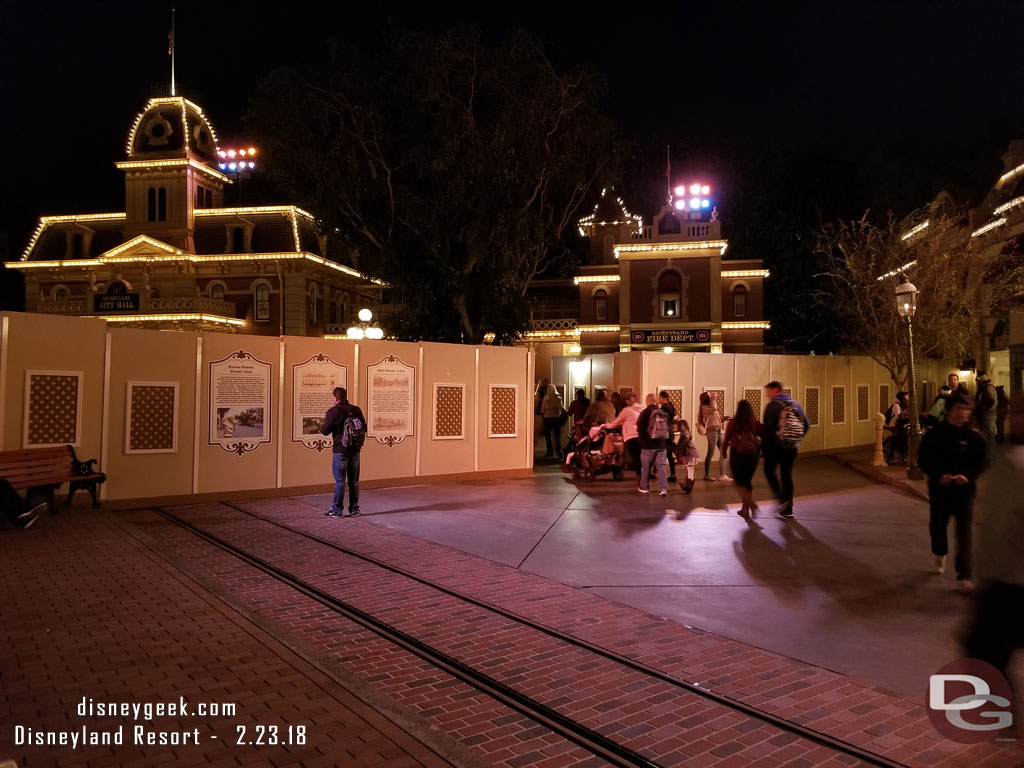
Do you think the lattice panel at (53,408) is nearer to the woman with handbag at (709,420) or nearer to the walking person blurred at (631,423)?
the walking person blurred at (631,423)

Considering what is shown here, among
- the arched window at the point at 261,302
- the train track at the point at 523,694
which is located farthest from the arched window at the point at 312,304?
the train track at the point at 523,694

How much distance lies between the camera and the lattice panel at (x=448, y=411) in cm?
1440

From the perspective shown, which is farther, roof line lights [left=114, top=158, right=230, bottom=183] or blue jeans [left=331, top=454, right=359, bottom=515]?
roof line lights [left=114, top=158, right=230, bottom=183]

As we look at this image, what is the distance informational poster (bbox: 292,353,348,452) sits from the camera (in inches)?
501

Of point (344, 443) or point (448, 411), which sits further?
point (448, 411)

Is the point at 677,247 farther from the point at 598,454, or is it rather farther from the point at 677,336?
the point at 598,454

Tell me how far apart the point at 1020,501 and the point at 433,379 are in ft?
37.1

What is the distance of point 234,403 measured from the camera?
12062 millimetres

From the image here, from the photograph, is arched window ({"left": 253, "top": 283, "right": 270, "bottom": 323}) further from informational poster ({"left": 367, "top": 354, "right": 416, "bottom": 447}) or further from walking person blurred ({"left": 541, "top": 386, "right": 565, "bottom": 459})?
informational poster ({"left": 367, "top": 354, "right": 416, "bottom": 447})

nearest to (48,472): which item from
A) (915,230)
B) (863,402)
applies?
(863,402)

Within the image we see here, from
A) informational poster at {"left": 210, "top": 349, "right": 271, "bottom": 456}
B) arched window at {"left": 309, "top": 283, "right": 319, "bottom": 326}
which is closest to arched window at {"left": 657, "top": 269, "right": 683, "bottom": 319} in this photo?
arched window at {"left": 309, "top": 283, "right": 319, "bottom": 326}

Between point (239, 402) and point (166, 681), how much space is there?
7858mm

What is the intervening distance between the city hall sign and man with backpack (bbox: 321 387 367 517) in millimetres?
25970

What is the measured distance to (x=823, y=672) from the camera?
16.5 feet
